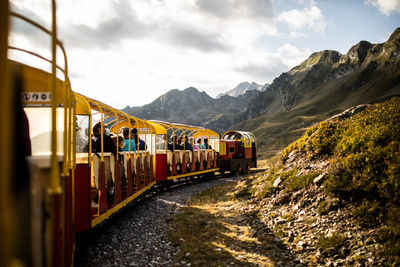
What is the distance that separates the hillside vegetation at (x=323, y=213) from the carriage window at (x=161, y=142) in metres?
4.15

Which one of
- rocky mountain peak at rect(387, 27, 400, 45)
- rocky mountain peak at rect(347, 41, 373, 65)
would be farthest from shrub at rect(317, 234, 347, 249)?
rocky mountain peak at rect(347, 41, 373, 65)

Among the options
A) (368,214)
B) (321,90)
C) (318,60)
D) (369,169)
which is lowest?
(368,214)

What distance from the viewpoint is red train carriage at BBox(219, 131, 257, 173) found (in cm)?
1976

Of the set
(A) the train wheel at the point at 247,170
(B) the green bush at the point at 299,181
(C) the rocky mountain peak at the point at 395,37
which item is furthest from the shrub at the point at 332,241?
(C) the rocky mountain peak at the point at 395,37

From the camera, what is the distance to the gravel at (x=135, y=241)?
5.31m

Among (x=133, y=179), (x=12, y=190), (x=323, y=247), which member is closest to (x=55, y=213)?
(x=12, y=190)

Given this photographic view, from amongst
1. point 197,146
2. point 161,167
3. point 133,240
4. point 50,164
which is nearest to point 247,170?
point 197,146

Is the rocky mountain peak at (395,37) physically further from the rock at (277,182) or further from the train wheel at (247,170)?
the rock at (277,182)

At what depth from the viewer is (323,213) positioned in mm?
6387

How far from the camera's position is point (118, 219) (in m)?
8.09

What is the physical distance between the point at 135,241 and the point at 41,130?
416 centimetres

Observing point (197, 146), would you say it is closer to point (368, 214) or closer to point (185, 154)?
point (185, 154)

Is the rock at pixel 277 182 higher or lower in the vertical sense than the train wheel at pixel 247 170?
higher

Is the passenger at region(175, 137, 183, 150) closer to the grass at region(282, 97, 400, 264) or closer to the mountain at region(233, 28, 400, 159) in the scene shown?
the grass at region(282, 97, 400, 264)
